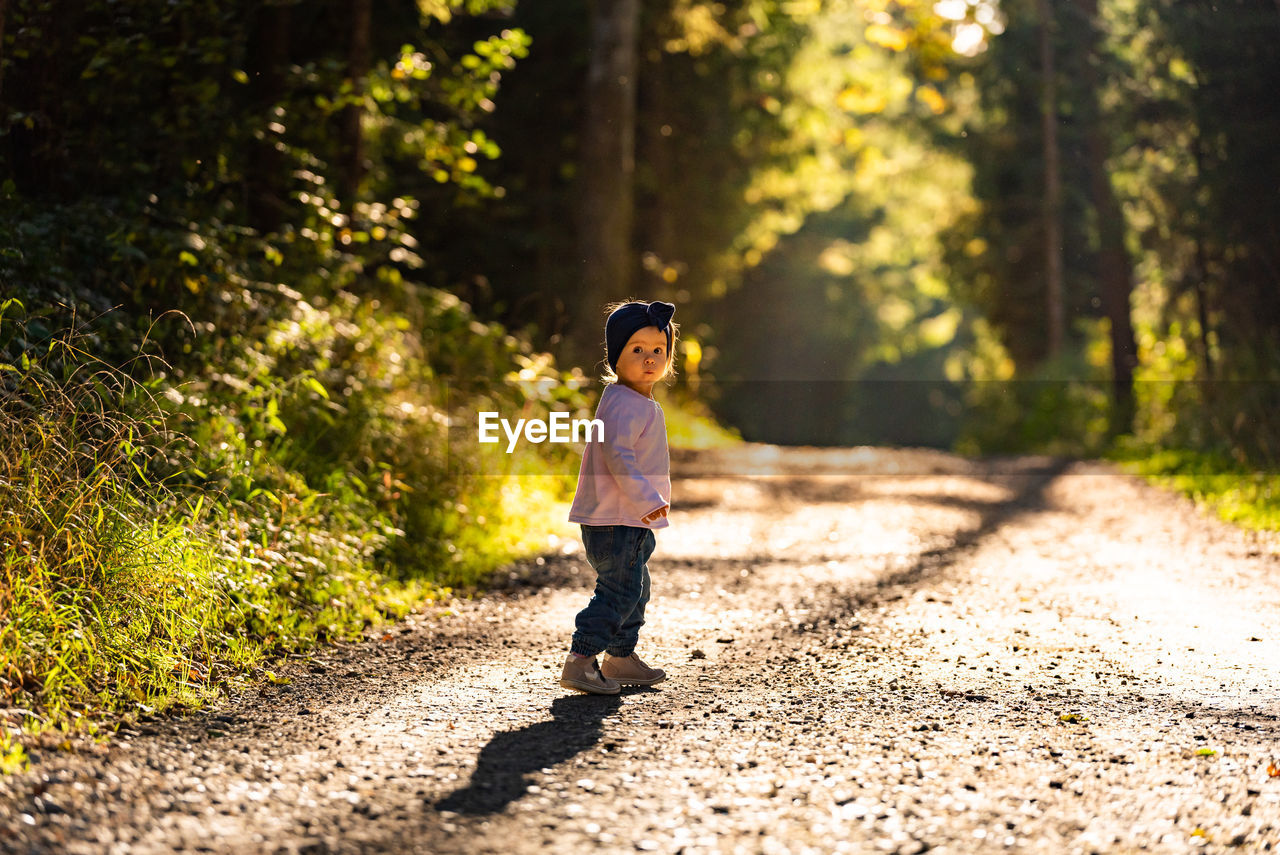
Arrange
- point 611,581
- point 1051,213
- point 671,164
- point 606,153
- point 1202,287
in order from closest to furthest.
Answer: point 611,581 → point 606,153 → point 1202,287 → point 671,164 → point 1051,213

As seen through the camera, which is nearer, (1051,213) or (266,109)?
(266,109)

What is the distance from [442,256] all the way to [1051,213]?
51.6 feet

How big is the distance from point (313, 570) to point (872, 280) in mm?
46188

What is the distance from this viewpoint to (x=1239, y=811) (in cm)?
369

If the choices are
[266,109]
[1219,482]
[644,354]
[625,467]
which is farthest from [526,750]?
[1219,482]

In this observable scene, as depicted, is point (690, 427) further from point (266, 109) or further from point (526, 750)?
point (526, 750)

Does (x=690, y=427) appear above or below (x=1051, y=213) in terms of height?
below

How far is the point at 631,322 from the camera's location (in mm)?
5340

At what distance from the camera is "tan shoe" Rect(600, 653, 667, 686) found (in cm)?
538

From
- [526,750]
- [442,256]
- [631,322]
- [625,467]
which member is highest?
[442,256]

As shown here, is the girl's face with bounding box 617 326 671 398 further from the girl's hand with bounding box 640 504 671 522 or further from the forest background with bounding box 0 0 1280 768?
the forest background with bounding box 0 0 1280 768

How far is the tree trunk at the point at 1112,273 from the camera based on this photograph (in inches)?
899

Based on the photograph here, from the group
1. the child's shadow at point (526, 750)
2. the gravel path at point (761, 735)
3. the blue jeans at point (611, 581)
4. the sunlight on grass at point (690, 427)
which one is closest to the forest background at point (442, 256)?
the sunlight on grass at point (690, 427)

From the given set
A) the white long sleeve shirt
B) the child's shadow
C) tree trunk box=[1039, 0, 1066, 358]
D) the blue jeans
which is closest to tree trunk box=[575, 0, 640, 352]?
the white long sleeve shirt
